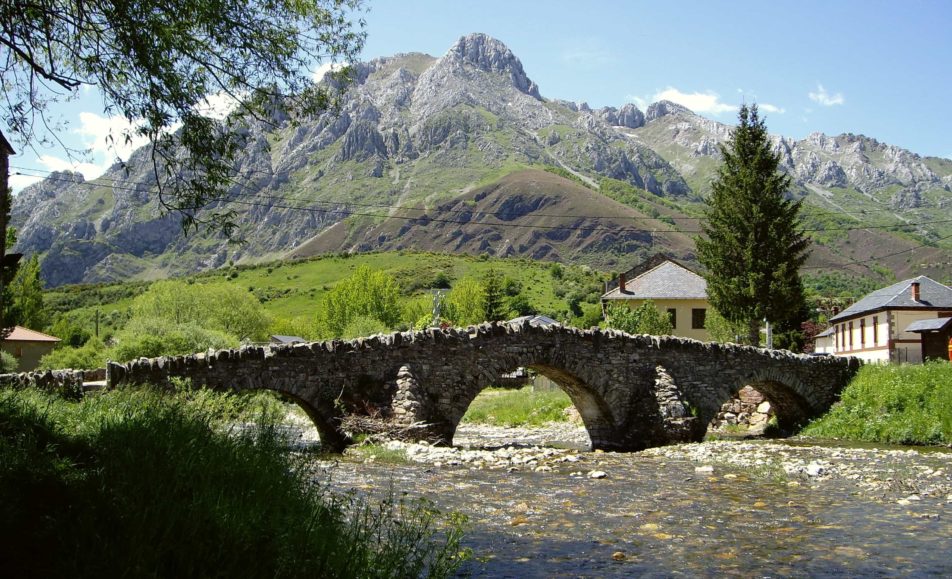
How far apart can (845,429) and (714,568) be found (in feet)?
56.9

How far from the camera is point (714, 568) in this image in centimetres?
805

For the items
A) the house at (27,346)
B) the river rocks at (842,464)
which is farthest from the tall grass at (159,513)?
the house at (27,346)

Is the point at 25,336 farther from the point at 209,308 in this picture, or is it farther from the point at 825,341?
the point at 825,341

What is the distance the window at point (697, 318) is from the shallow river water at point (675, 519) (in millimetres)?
37787

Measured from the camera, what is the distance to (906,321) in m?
41.5

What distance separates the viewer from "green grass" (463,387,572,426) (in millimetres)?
31938

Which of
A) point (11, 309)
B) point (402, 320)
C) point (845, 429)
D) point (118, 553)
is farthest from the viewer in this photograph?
point (402, 320)

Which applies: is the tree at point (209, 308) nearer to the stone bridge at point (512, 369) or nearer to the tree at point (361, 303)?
the tree at point (361, 303)

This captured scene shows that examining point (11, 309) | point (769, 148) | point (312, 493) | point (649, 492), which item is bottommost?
point (649, 492)

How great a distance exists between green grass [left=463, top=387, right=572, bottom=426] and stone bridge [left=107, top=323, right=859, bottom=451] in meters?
8.41

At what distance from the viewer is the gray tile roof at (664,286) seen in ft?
174

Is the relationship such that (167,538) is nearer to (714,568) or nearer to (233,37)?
(714,568)

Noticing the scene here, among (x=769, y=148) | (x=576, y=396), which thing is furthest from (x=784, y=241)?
(x=576, y=396)

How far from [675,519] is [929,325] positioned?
32.7 m
